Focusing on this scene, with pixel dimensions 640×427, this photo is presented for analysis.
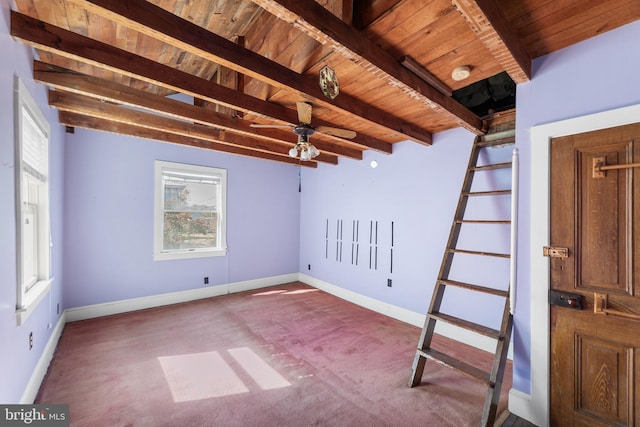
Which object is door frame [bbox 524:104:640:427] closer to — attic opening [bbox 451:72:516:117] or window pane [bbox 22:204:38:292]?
attic opening [bbox 451:72:516:117]

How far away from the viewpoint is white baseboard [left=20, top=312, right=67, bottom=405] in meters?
2.03

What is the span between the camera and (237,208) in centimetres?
510

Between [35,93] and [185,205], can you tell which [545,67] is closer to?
[35,93]

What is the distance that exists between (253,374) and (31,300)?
1.82 metres

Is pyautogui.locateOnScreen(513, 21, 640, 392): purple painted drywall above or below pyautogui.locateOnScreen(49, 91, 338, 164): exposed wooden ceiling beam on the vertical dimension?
below

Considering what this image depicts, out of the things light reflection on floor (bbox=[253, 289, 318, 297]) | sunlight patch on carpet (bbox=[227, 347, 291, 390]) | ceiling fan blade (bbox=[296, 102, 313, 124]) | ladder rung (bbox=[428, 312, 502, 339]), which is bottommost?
sunlight patch on carpet (bbox=[227, 347, 291, 390])

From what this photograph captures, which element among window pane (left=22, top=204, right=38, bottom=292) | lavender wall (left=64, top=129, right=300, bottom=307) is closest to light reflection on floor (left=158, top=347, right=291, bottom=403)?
window pane (left=22, top=204, right=38, bottom=292)

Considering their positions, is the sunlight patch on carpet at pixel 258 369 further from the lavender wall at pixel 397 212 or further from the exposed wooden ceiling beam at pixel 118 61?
the exposed wooden ceiling beam at pixel 118 61

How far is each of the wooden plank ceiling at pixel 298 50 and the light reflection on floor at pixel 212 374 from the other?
244 centimetres

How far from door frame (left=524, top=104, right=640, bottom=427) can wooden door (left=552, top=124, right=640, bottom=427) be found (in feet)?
0.12

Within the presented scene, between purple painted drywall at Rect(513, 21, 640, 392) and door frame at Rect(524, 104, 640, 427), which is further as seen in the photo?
door frame at Rect(524, 104, 640, 427)

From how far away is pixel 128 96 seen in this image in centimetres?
243

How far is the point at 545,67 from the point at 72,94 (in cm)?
404

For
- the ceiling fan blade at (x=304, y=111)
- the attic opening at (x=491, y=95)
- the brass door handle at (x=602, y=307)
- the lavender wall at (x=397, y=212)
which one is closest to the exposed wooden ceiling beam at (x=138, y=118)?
the ceiling fan blade at (x=304, y=111)
